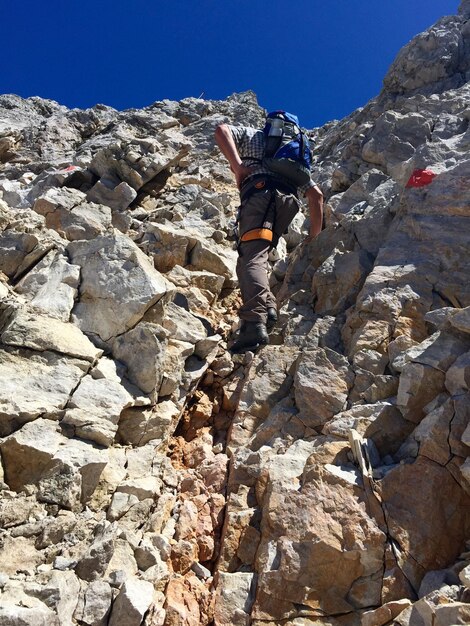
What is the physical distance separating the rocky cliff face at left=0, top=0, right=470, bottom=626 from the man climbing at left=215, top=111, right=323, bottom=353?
2.41 feet

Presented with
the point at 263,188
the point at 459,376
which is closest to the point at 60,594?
the point at 459,376

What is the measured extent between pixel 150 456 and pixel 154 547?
1.28 meters

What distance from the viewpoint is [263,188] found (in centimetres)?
862

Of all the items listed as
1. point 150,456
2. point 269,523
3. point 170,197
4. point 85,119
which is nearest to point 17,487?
point 150,456

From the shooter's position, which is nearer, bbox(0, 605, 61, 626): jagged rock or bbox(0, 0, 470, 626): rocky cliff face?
bbox(0, 605, 61, 626): jagged rock

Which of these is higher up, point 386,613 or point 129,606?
point 386,613

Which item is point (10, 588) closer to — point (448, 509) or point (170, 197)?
point (448, 509)

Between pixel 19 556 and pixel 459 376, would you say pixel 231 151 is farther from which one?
pixel 19 556

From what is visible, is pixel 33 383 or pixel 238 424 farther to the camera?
pixel 238 424

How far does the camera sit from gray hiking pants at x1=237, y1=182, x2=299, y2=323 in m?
7.93

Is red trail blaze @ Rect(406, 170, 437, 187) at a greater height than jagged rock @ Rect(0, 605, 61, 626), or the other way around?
red trail blaze @ Rect(406, 170, 437, 187)

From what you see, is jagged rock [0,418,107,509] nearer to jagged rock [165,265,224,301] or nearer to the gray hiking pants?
the gray hiking pants

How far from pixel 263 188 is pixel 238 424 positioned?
434 centimetres

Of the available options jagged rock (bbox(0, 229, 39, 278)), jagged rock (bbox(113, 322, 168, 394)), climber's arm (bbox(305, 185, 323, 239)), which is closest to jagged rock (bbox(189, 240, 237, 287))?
climber's arm (bbox(305, 185, 323, 239))
